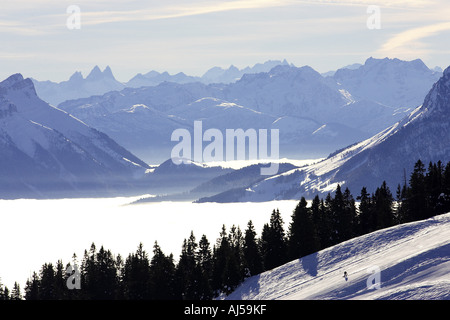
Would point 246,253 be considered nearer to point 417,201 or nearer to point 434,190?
point 417,201

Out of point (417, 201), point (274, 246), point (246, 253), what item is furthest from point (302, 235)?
point (417, 201)

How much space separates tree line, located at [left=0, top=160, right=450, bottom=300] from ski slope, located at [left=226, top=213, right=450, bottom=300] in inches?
246

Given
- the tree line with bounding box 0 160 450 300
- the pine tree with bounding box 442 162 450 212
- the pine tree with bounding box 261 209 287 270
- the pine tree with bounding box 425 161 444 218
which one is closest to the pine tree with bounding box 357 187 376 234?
the tree line with bounding box 0 160 450 300

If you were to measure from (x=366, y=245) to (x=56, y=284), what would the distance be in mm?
53242

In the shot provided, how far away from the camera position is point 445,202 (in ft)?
397

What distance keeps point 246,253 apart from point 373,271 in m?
35.5

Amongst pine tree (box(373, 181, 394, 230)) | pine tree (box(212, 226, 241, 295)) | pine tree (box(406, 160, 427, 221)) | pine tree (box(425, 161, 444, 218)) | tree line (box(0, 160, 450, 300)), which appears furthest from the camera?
pine tree (box(373, 181, 394, 230))

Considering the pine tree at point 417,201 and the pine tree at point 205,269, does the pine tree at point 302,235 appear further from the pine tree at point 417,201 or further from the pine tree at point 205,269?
the pine tree at point 417,201

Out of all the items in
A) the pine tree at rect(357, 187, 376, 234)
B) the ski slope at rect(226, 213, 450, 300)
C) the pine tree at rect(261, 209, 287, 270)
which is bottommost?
the ski slope at rect(226, 213, 450, 300)

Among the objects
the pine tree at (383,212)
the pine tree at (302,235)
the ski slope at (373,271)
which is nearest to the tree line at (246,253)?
the pine tree at (302,235)

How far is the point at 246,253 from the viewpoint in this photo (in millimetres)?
116750

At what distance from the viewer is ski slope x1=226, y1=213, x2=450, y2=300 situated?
7454cm

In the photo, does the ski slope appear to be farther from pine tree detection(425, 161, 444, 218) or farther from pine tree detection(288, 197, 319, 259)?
pine tree detection(425, 161, 444, 218)

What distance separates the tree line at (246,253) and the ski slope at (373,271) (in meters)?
6.24
